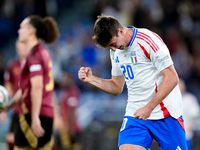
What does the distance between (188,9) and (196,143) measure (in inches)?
193

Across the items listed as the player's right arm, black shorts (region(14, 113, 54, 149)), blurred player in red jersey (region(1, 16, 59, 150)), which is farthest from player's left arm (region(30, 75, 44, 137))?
the player's right arm

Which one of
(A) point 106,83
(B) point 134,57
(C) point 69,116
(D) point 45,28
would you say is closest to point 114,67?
(A) point 106,83

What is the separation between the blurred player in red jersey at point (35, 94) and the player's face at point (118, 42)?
1342mm

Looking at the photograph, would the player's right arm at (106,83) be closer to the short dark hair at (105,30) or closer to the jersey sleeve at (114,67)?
the jersey sleeve at (114,67)

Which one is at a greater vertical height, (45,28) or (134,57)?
(45,28)

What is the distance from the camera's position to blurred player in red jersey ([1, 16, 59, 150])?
4203 millimetres

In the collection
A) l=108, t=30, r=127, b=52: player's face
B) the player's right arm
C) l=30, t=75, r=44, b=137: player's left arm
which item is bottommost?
l=30, t=75, r=44, b=137: player's left arm

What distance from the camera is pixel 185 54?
33.4ft

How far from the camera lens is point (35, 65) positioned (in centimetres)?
429

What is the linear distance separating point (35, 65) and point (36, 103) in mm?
502

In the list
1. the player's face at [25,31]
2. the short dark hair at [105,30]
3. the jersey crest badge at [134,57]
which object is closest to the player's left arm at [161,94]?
the jersey crest badge at [134,57]

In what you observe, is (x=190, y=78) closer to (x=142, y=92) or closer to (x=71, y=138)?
(x=71, y=138)

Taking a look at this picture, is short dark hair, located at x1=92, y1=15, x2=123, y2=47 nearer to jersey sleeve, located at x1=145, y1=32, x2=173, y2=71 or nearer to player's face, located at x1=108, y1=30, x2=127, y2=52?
player's face, located at x1=108, y1=30, x2=127, y2=52

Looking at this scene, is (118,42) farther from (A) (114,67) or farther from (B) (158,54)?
(A) (114,67)
